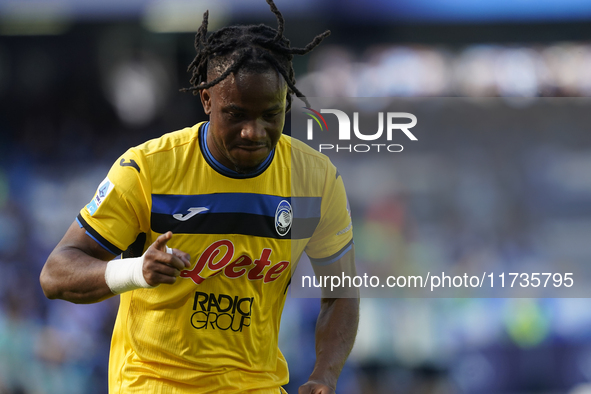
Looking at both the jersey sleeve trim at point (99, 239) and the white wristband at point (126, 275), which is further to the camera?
the jersey sleeve trim at point (99, 239)

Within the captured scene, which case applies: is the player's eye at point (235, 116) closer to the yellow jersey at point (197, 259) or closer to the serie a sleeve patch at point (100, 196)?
the yellow jersey at point (197, 259)

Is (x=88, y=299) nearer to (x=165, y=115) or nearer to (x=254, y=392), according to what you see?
(x=254, y=392)

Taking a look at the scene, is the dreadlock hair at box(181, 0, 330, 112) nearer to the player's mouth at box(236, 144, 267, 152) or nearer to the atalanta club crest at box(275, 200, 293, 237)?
the player's mouth at box(236, 144, 267, 152)

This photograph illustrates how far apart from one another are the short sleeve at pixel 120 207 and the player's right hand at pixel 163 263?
0.48 m

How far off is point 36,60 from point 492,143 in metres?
6.25

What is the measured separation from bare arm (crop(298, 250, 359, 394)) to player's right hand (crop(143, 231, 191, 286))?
0.95 metres

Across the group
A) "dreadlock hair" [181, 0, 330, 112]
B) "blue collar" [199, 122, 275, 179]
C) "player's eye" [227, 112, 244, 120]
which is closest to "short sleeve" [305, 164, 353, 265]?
"blue collar" [199, 122, 275, 179]

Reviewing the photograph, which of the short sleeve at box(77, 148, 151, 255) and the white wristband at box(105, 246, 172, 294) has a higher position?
the short sleeve at box(77, 148, 151, 255)

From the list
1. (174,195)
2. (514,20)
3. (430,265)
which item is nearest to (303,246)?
(174,195)

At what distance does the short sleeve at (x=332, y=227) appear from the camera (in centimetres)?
285

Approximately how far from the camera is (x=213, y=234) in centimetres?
253

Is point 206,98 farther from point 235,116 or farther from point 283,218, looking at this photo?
point 283,218

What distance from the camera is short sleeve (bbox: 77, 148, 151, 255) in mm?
2359

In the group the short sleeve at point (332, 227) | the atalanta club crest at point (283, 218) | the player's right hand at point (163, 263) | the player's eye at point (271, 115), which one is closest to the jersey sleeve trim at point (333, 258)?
the short sleeve at point (332, 227)
